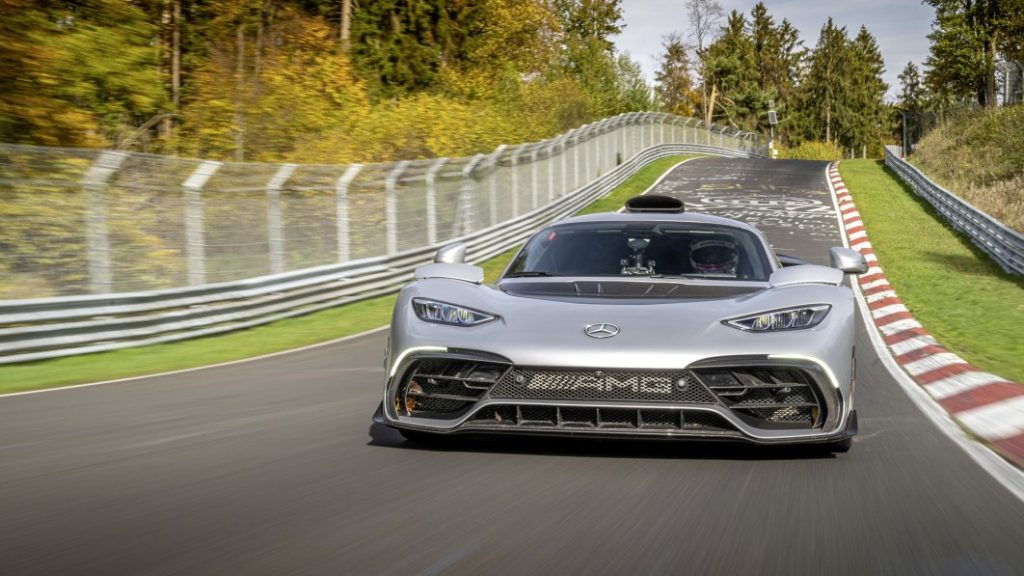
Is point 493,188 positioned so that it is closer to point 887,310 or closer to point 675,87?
point 887,310

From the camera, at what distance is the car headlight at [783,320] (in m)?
5.33

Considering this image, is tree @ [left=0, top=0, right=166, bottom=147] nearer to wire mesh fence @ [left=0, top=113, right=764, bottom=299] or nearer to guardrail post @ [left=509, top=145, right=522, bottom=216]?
wire mesh fence @ [left=0, top=113, right=764, bottom=299]

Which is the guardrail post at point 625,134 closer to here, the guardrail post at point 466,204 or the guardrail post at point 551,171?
the guardrail post at point 551,171

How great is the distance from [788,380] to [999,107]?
152ft

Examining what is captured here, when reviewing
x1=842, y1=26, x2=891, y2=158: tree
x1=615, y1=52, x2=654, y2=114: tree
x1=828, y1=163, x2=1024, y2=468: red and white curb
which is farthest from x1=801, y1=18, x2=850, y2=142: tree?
x1=828, y1=163, x2=1024, y2=468: red and white curb

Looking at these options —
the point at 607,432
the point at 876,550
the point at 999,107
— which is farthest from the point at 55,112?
the point at 999,107

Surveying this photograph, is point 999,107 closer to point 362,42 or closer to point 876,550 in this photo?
point 362,42

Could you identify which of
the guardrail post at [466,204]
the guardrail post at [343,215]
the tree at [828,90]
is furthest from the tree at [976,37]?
the tree at [828,90]

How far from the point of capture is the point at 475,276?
6.16m

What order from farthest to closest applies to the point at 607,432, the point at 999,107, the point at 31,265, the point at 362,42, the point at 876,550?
the point at 999,107
the point at 362,42
the point at 31,265
the point at 607,432
the point at 876,550

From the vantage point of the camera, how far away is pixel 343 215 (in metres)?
17.5

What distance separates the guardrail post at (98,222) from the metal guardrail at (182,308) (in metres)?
0.36

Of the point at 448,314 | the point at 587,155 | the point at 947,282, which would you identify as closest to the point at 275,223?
the point at 448,314

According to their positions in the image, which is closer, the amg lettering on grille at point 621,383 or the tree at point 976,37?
the amg lettering on grille at point 621,383
